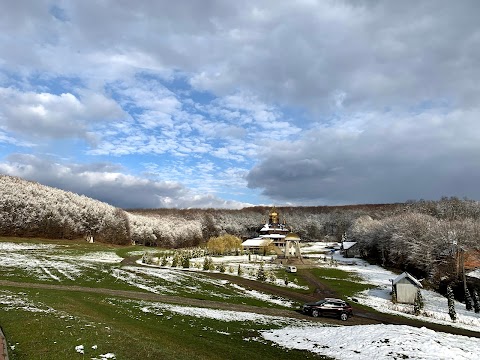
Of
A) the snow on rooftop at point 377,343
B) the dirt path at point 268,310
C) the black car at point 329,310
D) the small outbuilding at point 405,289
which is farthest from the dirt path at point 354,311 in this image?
the snow on rooftop at point 377,343

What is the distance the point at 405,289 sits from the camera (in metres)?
50.5

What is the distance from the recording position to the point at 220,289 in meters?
46.9

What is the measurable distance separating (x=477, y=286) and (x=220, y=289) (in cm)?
4210

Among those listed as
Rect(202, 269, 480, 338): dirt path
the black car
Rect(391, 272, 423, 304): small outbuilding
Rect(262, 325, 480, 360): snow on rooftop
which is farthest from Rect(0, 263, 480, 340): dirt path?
Rect(262, 325, 480, 360): snow on rooftop

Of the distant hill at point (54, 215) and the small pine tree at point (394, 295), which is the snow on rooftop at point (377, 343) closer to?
the small pine tree at point (394, 295)

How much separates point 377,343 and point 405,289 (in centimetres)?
3552

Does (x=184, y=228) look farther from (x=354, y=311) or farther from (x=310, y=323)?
(x=310, y=323)

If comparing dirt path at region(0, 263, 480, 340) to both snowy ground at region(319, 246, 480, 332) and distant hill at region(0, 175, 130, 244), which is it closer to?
snowy ground at region(319, 246, 480, 332)

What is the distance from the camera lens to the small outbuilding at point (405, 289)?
50.1 m

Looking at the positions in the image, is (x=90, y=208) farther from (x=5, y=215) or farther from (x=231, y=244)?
(x=231, y=244)

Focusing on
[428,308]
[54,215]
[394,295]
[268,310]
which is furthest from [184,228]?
[268,310]

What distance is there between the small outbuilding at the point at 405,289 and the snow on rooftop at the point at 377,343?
102 feet

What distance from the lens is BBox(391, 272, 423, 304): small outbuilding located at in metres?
50.1

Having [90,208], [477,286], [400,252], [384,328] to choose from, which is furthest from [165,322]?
[90,208]
